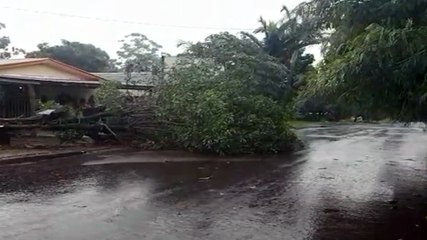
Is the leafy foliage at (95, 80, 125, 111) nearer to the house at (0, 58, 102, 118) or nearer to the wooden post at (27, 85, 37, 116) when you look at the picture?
the house at (0, 58, 102, 118)

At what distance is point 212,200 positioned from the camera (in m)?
8.38

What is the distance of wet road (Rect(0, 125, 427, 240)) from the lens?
6.41m

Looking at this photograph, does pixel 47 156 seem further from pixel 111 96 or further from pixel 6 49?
pixel 6 49

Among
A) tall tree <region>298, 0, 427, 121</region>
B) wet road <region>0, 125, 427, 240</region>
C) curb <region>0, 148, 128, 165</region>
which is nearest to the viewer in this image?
tall tree <region>298, 0, 427, 121</region>

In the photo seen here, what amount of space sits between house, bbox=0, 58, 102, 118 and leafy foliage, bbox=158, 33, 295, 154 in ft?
20.0

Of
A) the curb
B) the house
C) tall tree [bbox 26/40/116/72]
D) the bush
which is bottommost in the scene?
the curb

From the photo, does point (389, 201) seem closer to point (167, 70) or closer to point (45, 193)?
point (45, 193)

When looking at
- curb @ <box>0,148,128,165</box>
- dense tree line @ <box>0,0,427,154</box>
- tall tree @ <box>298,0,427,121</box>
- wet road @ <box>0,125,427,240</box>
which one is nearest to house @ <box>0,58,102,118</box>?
dense tree line @ <box>0,0,427,154</box>

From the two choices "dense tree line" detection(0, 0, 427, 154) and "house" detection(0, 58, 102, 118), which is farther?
"house" detection(0, 58, 102, 118)

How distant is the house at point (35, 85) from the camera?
66.3 ft

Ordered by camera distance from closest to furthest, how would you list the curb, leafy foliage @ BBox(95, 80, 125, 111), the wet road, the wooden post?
1. the wet road
2. the curb
3. leafy foliage @ BBox(95, 80, 125, 111)
4. the wooden post

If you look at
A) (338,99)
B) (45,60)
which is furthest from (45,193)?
(45,60)

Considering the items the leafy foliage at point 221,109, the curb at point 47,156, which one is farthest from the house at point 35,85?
the leafy foliage at point 221,109

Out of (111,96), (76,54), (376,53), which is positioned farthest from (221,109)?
(76,54)
